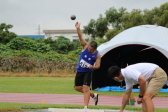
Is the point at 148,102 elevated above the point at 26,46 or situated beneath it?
elevated above

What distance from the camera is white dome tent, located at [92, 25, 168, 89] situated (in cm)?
2200

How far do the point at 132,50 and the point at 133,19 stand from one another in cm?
3305

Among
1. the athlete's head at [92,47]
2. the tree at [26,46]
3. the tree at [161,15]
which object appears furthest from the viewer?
the tree at [161,15]

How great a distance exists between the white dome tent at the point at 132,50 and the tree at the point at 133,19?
32.0 metres

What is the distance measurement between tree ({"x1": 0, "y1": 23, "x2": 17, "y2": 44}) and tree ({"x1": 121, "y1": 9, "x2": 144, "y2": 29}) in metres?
17.7

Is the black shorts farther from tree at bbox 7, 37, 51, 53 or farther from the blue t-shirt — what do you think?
tree at bbox 7, 37, 51, 53

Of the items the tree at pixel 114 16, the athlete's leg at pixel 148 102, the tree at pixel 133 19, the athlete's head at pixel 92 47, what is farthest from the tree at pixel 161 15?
the athlete's leg at pixel 148 102

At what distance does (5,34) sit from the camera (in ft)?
213

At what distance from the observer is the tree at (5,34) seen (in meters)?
64.5

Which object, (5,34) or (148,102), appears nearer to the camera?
(148,102)

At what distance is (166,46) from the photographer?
70.8ft

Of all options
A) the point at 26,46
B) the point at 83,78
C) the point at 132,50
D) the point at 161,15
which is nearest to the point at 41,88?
the point at 132,50

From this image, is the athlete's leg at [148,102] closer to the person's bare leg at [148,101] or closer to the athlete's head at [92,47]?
the person's bare leg at [148,101]

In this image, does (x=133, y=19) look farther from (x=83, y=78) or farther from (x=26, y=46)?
(x=83, y=78)
